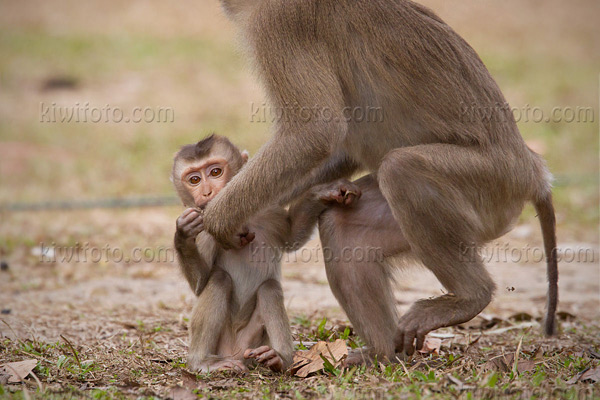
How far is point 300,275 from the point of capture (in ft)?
23.3

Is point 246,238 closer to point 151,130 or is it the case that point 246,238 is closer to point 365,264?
point 365,264

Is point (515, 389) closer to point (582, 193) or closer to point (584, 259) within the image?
point (584, 259)

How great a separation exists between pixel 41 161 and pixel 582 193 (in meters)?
8.06

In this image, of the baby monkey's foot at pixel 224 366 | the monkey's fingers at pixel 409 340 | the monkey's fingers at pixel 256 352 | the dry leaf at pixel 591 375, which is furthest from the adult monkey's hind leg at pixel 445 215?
the baby monkey's foot at pixel 224 366

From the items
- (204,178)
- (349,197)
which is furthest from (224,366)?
(349,197)

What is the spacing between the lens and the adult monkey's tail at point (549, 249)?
14.2 feet

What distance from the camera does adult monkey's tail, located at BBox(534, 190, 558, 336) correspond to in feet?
14.2

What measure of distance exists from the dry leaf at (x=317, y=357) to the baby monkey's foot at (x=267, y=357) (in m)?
0.09

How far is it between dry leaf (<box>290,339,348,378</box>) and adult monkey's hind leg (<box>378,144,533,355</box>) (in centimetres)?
40

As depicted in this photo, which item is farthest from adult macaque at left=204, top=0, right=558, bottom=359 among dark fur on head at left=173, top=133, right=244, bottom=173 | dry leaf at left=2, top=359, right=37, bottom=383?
dry leaf at left=2, top=359, right=37, bottom=383

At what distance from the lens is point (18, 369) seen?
12.5ft

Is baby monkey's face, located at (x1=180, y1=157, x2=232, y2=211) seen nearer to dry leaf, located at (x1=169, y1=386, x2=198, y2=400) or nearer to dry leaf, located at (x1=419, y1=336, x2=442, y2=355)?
dry leaf, located at (x1=169, y1=386, x2=198, y2=400)

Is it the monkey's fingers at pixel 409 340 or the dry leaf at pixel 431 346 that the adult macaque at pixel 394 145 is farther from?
the dry leaf at pixel 431 346

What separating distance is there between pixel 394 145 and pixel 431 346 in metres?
1.31
